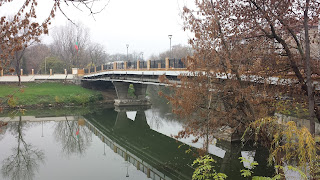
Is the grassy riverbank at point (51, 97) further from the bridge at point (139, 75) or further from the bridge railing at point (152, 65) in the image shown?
the bridge railing at point (152, 65)

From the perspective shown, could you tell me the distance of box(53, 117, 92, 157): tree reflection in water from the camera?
16.9m

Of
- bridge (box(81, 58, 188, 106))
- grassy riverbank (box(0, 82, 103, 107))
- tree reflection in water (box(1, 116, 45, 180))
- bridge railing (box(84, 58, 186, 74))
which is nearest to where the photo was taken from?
tree reflection in water (box(1, 116, 45, 180))

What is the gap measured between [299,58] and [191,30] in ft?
11.4

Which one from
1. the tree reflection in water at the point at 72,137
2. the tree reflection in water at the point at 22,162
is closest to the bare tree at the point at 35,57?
the tree reflection in water at the point at 72,137

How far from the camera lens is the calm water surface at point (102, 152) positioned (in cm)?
1238

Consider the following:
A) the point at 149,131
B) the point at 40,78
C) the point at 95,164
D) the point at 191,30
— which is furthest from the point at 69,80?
the point at 191,30

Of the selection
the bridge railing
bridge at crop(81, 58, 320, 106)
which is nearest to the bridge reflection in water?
bridge at crop(81, 58, 320, 106)

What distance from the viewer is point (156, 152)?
621 inches

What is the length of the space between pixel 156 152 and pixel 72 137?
7.83 meters

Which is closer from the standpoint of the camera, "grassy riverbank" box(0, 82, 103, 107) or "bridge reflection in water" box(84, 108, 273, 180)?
"bridge reflection in water" box(84, 108, 273, 180)

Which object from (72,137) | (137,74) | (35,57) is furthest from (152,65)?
(35,57)

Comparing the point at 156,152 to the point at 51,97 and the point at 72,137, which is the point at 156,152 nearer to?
the point at 72,137

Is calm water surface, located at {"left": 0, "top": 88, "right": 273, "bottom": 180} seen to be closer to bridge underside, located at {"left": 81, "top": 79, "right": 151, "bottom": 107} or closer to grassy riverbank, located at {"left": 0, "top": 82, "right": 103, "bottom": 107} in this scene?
grassy riverbank, located at {"left": 0, "top": 82, "right": 103, "bottom": 107}

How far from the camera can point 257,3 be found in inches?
329
